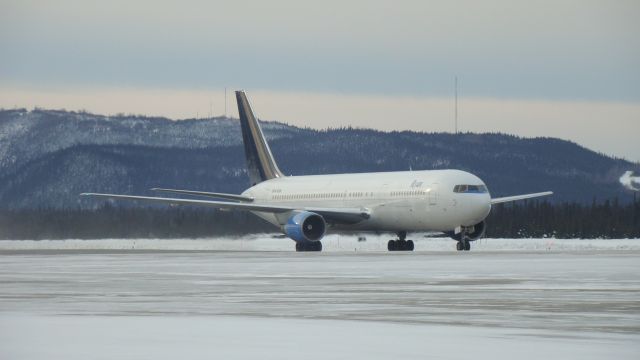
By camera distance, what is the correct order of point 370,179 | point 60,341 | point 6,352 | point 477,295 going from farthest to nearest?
point 370,179 < point 477,295 < point 60,341 < point 6,352

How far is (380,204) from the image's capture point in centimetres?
7138

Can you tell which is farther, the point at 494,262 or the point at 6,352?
the point at 494,262

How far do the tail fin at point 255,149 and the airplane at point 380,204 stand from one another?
451cm

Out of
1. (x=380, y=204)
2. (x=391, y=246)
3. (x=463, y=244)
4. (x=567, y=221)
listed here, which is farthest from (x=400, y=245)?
(x=567, y=221)

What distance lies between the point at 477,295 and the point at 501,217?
7354 centimetres

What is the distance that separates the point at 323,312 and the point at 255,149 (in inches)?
2559

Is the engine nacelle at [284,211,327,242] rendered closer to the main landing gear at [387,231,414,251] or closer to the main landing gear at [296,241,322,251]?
the main landing gear at [296,241,322,251]

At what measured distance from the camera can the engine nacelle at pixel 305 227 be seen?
2749 inches

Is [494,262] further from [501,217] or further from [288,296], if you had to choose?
[501,217]

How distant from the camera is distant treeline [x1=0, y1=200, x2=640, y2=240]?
8088 cm

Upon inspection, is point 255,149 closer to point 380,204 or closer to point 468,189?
point 380,204

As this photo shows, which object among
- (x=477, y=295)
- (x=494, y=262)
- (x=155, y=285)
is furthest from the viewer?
(x=494, y=262)

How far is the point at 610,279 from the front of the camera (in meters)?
31.5

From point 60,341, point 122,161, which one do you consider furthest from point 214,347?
point 122,161
